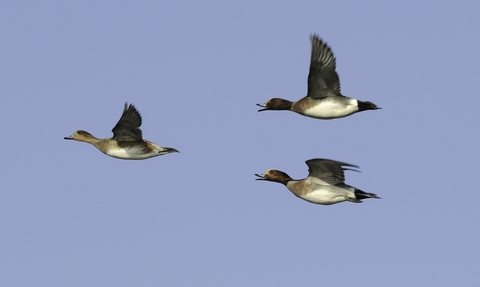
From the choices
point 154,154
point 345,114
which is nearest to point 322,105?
point 345,114

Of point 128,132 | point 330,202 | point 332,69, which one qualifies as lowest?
point 330,202

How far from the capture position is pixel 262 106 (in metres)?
21.6

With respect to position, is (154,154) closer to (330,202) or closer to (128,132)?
(128,132)

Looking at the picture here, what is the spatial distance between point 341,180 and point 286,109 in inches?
91.7

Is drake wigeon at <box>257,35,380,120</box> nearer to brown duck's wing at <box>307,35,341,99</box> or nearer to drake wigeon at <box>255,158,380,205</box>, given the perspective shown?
brown duck's wing at <box>307,35,341,99</box>

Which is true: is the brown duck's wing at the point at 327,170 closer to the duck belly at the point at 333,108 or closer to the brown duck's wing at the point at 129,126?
the duck belly at the point at 333,108

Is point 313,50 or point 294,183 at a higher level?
point 313,50

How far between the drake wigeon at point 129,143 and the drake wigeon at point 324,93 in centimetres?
333

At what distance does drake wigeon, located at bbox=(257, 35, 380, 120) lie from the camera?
19.7m

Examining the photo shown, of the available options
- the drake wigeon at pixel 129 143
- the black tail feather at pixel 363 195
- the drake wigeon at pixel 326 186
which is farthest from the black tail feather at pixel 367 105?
the drake wigeon at pixel 129 143

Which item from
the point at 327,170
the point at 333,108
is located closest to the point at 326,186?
the point at 327,170

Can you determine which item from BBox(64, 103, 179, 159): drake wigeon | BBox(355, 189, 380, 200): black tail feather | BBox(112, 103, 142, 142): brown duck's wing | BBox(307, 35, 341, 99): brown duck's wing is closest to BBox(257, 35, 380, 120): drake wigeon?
BBox(307, 35, 341, 99): brown duck's wing

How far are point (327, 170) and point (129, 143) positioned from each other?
4423 millimetres

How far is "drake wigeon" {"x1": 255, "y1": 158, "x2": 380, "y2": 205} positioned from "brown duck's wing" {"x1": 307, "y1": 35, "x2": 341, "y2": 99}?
1.58 m
